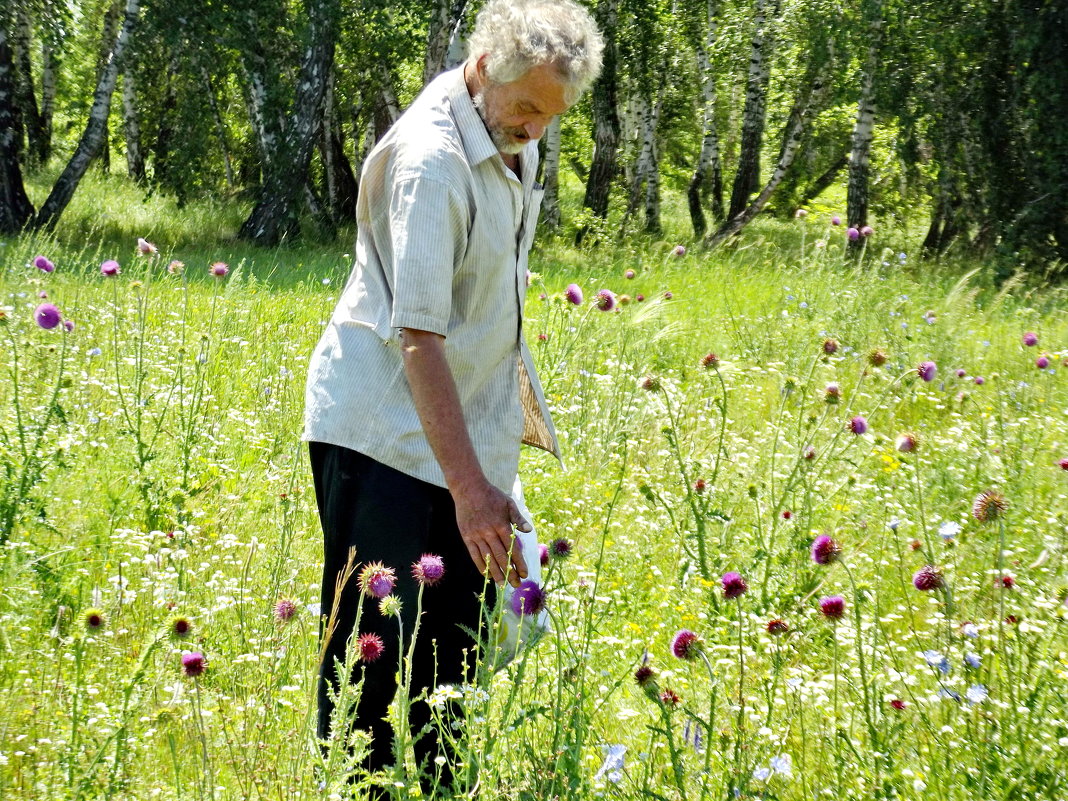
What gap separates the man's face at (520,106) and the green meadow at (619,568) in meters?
0.84

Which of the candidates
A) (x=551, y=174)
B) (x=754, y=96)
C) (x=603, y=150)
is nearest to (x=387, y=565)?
(x=754, y=96)

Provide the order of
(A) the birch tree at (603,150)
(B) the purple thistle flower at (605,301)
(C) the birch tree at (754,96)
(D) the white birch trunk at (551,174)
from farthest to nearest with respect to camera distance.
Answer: (D) the white birch trunk at (551,174) < (A) the birch tree at (603,150) < (C) the birch tree at (754,96) < (B) the purple thistle flower at (605,301)

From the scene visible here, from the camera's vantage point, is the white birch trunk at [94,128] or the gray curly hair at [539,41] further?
the white birch trunk at [94,128]

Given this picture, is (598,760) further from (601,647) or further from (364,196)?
(364,196)

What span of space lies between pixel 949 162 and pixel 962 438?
35.5 feet

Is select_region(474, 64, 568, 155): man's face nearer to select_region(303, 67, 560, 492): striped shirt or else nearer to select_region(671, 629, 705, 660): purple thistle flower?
select_region(303, 67, 560, 492): striped shirt

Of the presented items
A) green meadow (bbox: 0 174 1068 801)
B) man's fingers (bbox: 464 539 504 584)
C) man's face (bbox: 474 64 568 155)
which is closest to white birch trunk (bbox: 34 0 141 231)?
green meadow (bbox: 0 174 1068 801)

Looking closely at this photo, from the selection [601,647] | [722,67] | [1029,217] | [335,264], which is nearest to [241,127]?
[722,67]

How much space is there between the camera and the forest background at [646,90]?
12.2 metres

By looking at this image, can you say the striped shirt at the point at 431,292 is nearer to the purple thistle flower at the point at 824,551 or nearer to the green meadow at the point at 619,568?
the green meadow at the point at 619,568

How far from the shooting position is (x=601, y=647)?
3.07 meters

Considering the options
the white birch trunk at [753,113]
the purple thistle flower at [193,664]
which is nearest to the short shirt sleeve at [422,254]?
the purple thistle flower at [193,664]

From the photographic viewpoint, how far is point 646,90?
15836mm

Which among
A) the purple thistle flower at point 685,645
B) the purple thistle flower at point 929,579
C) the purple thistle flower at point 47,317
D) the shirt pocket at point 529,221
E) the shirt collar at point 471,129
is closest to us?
the purple thistle flower at point 685,645
